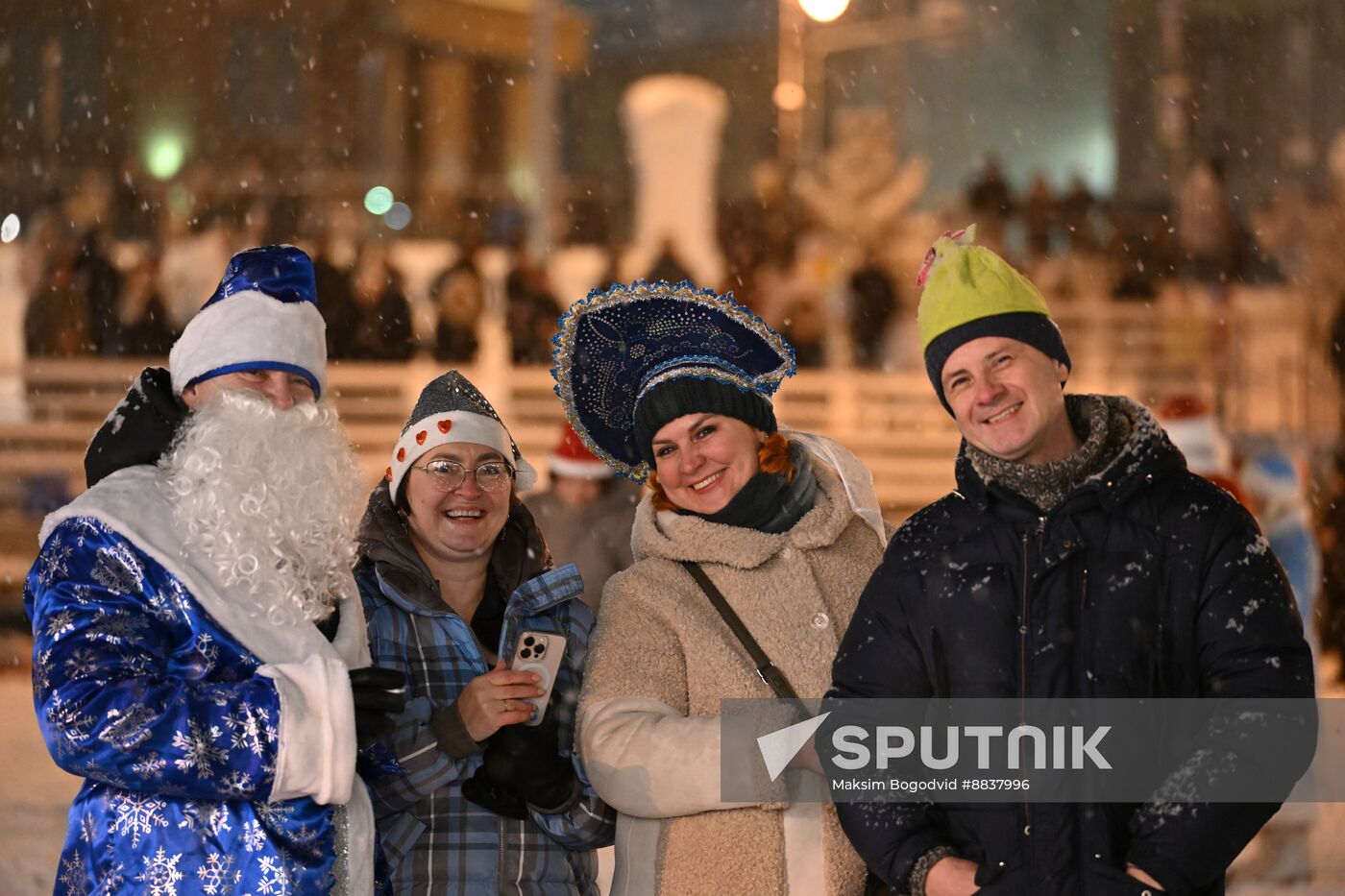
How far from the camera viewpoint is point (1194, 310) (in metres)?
13.7

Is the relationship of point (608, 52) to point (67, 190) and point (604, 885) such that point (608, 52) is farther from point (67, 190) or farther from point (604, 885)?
point (604, 885)

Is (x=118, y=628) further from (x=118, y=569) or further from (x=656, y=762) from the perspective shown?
(x=656, y=762)

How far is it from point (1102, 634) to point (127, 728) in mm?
1367

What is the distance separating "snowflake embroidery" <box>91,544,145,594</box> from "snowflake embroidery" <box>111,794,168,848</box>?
1.00 ft

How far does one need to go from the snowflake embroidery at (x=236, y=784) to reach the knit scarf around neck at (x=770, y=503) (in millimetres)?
904

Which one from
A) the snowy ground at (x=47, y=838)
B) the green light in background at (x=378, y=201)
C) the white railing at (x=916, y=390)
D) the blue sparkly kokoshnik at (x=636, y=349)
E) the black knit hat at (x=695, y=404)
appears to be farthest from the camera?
the green light in background at (x=378, y=201)

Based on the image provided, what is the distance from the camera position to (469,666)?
2977mm

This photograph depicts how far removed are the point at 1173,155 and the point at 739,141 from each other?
5.20 metres

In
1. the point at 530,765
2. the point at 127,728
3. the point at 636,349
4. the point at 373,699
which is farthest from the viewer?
the point at 636,349

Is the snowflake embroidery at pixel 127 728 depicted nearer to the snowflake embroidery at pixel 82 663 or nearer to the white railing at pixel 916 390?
the snowflake embroidery at pixel 82 663

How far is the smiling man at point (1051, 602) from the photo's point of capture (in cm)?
238

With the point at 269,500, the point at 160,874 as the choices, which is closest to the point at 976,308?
the point at 269,500

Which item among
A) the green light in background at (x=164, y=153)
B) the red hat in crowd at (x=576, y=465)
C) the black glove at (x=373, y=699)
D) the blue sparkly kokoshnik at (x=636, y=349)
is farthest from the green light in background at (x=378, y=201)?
the black glove at (x=373, y=699)
